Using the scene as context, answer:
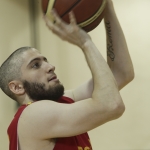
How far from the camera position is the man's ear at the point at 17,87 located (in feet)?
4.17

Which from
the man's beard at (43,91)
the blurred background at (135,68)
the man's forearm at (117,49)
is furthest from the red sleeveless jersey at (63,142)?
the blurred background at (135,68)

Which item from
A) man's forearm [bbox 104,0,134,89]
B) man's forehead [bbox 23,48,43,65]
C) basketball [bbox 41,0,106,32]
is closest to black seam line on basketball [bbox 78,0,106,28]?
basketball [bbox 41,0,106,32]

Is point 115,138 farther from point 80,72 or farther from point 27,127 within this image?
point 27,127

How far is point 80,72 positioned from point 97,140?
0.60 metres

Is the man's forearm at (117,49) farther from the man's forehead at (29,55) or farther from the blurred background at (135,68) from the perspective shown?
the blurred background at (135,68)

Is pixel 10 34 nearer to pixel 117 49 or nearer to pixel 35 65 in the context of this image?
pixel 35 65

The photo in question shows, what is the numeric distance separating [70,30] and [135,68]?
127 centimetres

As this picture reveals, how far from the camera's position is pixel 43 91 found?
3.91 ft

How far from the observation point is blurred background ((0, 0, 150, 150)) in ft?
7.00

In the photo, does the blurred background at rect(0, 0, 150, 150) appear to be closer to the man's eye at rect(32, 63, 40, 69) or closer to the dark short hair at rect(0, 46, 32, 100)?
the dark short hair at rect(0, 46, 32, 100)

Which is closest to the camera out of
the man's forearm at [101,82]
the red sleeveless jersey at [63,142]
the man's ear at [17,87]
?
the man's forearm at [101,82]

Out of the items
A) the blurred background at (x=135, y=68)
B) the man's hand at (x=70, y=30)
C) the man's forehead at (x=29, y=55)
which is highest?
the man's hand at (x=70, y=30)

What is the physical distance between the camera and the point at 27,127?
3.55 feet

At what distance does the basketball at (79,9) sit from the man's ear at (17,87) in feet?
1.24
